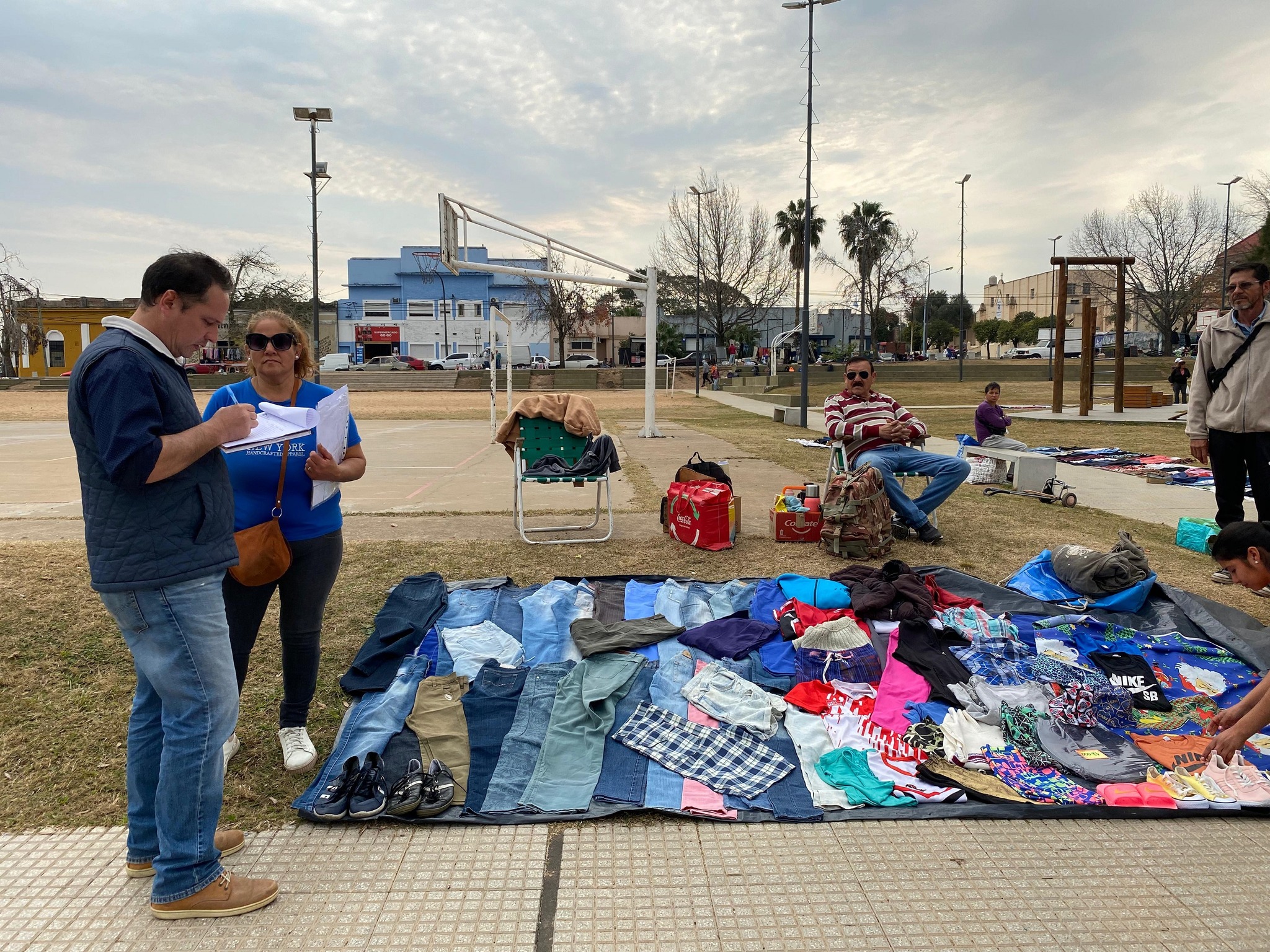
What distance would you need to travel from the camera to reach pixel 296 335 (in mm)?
3141

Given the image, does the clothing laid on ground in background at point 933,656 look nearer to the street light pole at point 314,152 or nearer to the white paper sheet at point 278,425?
the white paper sheet at point 278,425

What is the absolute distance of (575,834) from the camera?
2.72 m

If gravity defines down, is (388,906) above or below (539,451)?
below

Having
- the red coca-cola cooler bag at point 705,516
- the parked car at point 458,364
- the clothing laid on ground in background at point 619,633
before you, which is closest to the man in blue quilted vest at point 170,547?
the clothing laid on ground in background at point 619,633

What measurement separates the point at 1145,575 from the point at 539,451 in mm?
4348

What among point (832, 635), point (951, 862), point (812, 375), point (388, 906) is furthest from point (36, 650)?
point (812, 375)

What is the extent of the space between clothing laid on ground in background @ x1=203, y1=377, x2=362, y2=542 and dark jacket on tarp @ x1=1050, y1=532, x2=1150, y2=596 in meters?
4.31

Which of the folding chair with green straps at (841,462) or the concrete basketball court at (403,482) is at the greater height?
the folding chair with green straps at (841,462)

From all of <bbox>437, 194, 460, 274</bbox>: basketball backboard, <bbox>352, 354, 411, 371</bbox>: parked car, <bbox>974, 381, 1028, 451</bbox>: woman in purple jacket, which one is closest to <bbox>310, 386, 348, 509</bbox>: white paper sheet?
<bbox>974, 381, 1028, 451</bbox>: woman in purple jacket

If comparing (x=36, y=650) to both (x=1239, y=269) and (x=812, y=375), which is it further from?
(x=812, y=375)

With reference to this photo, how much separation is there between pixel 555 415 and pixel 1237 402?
4.78 meters

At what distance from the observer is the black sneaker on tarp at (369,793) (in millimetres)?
2762

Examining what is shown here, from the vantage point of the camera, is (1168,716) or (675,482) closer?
(1168,716)

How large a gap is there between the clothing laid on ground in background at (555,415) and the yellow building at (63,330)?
56237 mm
